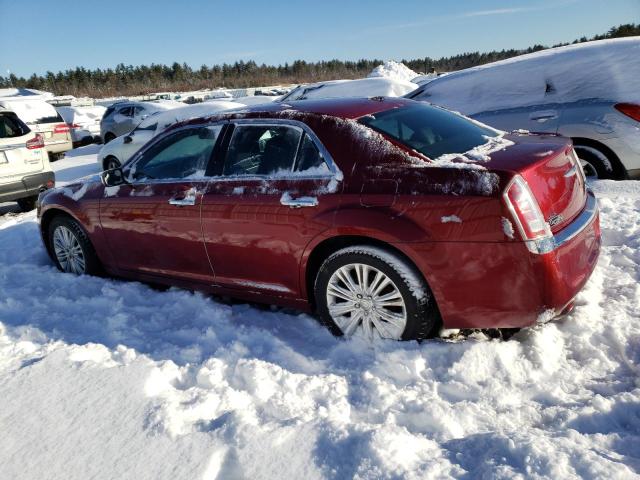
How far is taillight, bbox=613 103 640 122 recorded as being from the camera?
529 cm

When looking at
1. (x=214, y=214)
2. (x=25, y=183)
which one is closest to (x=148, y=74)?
(x=25, y=183)

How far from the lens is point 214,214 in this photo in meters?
3.62

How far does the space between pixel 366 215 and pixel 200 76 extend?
259ft

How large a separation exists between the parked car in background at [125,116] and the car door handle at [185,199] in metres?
12.3

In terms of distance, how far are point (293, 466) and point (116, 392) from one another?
1126 millimetres

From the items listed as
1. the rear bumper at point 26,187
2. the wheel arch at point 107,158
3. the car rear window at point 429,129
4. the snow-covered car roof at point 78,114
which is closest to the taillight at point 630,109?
the car rear window at point 429,129

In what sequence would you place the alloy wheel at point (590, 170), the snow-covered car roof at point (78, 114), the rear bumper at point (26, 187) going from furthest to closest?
the snow-covered car roof at point (78, 114), the rear bumper at point (26, 187), the alloy wheel at point (590, 170)

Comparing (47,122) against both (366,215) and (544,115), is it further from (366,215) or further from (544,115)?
(366,215)

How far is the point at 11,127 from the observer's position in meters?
7.75

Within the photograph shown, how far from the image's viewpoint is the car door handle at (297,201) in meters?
3.18

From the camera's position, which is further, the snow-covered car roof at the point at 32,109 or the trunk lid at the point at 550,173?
the snow-covered car roof at the point at 32,109

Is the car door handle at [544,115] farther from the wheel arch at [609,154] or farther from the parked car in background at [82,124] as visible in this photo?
the parked car in background at [82,124]

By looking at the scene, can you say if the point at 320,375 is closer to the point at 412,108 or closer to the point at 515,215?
the point at 515,215

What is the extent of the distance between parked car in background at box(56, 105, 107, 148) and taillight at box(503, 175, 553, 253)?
16.9 m
